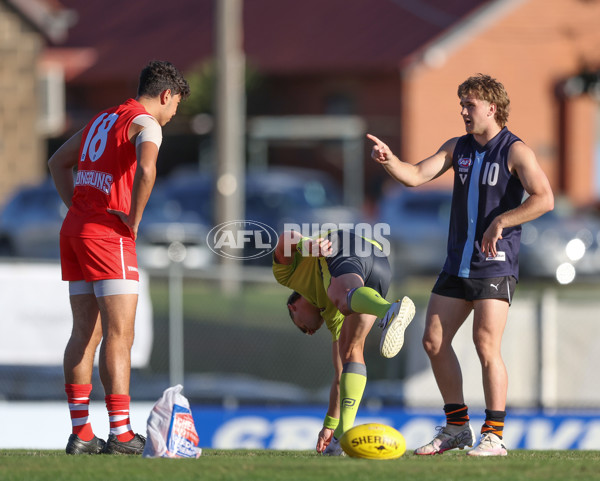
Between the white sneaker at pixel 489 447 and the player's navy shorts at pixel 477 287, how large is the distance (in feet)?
2.43

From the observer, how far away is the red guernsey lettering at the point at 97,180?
6.07 meters

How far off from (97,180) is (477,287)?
6.92 ft

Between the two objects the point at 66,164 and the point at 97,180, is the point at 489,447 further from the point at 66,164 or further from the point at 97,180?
the point at 66,164

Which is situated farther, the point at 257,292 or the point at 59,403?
the point at 257,292

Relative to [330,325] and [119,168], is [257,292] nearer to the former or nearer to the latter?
[330,325]

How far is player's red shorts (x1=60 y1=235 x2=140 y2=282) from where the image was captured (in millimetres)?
6051

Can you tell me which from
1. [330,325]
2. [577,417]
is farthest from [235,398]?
[330,325]

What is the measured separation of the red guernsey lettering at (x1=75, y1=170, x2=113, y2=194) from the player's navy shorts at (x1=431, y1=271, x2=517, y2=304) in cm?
190

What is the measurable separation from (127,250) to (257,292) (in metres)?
6.83

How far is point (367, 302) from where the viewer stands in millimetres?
6125

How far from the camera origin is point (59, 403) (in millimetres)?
10758

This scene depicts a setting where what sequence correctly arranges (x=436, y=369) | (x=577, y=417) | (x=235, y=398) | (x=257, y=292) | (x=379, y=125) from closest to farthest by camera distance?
(x=436, y=369), (x=577, y=417), (x=235, y=398), (x=257, y=292), (x=379, y=125)

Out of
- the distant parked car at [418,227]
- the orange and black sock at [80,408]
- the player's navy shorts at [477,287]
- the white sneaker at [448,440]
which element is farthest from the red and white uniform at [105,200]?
the distant parked car at [418,227]

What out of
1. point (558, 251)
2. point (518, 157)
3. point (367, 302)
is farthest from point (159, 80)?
point (558, 251)
